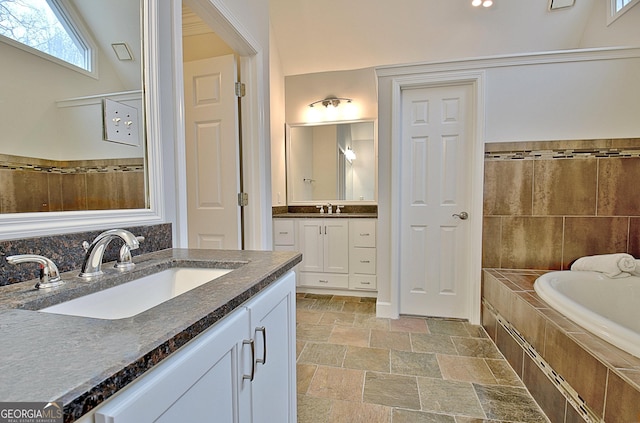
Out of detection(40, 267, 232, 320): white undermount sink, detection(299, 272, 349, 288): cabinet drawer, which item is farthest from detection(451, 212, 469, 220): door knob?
detection(40, 267, 232, 320): white undermount sink

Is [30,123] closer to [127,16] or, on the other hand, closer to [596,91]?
[127,16]

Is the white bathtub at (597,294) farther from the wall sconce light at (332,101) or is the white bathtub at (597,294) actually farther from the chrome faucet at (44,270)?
the wall sconce light at (332,101)

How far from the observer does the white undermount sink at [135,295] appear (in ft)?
2.36

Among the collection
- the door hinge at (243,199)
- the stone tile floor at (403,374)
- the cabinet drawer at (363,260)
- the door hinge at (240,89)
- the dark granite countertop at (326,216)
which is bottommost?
the stone tile floor at (403,374)

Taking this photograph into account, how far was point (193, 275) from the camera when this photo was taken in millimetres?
1024

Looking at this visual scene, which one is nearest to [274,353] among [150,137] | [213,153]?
[150,137]

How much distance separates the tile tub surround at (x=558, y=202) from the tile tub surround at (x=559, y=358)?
296 mm

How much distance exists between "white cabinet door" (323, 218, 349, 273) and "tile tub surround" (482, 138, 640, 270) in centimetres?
130

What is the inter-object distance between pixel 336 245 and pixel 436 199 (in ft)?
3.72

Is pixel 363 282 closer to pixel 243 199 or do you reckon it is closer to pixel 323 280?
pixel 323 280

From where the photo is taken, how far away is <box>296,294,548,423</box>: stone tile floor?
4.82 ft

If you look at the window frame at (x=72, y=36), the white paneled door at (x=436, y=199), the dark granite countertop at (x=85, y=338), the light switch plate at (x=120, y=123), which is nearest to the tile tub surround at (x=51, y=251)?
the dark granite countertop at (x=85, y=338)

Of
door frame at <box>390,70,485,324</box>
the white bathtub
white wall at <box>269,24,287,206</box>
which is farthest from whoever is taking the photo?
white wall at <box>269,24,287,206</box>

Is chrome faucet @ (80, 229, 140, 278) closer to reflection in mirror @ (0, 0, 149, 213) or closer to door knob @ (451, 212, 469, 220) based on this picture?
reflection in mirror @ (0, 0, 149, 213)
